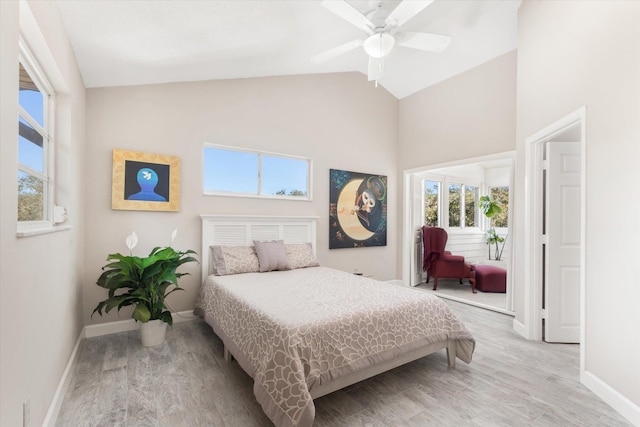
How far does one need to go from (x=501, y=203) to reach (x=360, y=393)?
19.9 ft

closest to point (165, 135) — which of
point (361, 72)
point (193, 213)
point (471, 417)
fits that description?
point (193, 213)

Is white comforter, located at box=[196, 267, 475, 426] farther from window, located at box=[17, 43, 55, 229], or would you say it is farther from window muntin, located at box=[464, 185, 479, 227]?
window muntin, located at box=[464, 185, 479, 227]

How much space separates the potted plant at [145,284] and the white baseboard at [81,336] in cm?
42

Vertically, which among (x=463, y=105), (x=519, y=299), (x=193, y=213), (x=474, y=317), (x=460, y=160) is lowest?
(x=474, y=317)

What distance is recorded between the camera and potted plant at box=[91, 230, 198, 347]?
2.62 meters

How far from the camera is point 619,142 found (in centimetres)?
192

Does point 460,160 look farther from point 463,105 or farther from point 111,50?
point 111,50

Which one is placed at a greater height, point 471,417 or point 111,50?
point 111,50

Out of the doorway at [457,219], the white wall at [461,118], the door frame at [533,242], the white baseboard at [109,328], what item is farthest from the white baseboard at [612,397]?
the white baseboard at [109,328]

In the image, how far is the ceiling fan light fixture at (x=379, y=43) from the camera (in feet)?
7.88

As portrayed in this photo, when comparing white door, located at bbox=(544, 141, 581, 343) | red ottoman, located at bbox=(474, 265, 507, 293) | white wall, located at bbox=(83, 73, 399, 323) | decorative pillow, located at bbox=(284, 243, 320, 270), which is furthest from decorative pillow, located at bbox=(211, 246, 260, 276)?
red ottoman, located at bbox=(474, 265, 507, 293)

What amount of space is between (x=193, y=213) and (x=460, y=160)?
374cm

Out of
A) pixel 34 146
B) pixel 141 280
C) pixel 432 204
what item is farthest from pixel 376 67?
pixel 432 204

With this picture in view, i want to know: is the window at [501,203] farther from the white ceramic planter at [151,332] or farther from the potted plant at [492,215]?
the white ceramic planter at [151,332]
